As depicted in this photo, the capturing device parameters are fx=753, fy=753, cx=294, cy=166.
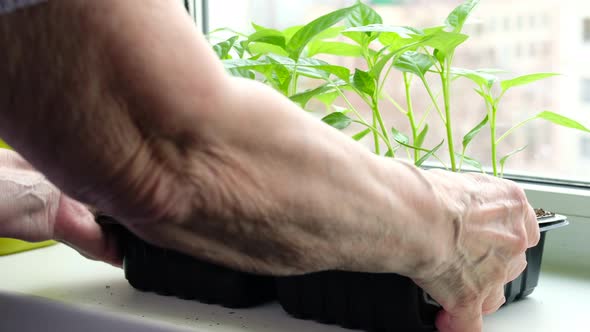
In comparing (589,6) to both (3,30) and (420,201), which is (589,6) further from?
(3,30)

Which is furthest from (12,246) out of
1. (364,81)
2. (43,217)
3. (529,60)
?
(529,60)

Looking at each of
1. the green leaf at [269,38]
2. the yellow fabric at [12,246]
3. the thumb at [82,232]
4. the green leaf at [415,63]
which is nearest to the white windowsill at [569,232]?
the green leaf at [415,63]

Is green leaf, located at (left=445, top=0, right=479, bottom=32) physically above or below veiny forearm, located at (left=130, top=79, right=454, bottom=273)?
above

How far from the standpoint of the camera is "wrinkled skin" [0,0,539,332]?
403 millimetres

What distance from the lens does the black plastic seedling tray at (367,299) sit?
0.70 meters

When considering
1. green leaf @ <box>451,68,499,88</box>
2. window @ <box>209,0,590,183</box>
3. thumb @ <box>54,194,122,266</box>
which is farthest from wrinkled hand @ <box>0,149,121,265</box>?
window @ <box>209,0,590,183</box>

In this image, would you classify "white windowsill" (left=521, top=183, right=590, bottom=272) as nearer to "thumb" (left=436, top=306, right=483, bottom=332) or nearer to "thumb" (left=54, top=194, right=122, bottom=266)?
"thumb" (left=436, top=306, right=483, bottom=332)

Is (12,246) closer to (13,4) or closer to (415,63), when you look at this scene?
(415,63)

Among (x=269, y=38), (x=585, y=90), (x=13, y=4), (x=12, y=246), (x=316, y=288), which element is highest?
(x=13, y=4)

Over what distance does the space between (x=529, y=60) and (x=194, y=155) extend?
2.65 ft

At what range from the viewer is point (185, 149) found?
17.6 inches

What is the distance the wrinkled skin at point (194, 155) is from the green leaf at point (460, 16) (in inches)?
10.5

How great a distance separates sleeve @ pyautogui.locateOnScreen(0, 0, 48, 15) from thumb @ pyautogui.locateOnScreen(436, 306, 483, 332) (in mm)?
456

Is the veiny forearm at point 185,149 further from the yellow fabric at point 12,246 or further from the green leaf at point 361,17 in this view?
the yellow fabric at point 12,246
